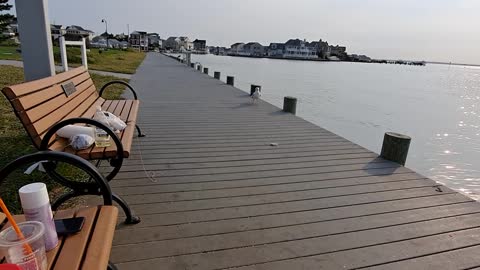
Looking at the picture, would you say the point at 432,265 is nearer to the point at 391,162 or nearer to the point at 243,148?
the point at 391,162

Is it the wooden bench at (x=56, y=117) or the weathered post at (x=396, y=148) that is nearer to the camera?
the wooden bench at (x=56, y=117)

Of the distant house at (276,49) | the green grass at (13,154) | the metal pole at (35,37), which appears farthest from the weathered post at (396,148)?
the distant house at (276,49)

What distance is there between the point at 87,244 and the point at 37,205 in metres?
0.26

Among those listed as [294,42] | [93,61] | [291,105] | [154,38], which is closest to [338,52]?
[294,42]

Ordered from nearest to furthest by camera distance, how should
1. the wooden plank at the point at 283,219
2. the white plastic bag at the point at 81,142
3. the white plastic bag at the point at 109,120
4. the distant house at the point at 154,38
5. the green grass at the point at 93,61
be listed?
the wooden plank at the point at 283,219 < the white plastic bag at the point at 81,142 < the white plastic bag at the point at 109,120 < the green grass at the point at 93,61 < the distant house at the point at 154,38

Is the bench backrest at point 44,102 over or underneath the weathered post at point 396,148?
over

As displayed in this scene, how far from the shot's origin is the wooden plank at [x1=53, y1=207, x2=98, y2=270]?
1212 mm

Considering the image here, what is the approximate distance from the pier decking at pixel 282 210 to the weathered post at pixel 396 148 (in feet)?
0.43

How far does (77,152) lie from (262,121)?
4.20m

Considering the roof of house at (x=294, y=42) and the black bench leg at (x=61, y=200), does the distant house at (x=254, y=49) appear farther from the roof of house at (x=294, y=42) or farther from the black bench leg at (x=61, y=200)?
the black bench leg at (x=61, y=200)

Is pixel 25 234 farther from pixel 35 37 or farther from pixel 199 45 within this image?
pixel 199 45

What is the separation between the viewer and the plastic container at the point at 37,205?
3.98 ft

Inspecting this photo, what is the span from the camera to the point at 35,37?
3557 millimetres

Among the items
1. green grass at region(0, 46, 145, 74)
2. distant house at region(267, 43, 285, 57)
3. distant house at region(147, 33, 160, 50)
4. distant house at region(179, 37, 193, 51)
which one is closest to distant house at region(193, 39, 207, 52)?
distant house at region(179, 37, 193, 51)
